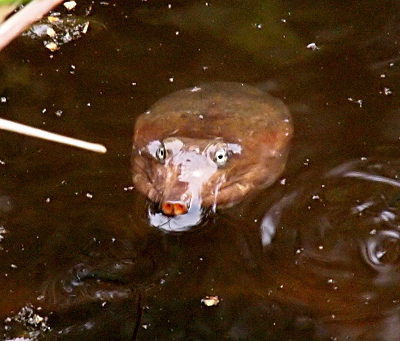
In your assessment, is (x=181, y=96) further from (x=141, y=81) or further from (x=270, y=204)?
(x=270, y=204)

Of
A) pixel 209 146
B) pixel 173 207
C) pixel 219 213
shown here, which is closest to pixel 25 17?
pixel 173 207

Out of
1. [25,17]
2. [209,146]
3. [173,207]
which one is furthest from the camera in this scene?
[209,146]

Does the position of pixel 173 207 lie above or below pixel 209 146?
below

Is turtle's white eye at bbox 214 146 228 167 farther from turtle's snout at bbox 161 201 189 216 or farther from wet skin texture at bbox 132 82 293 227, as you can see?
turtle's snout at bbox 161 201 189 216

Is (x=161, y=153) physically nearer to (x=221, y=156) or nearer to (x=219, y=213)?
(x=221, y=156)

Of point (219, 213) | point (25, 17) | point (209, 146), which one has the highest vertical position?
point (25, 17)

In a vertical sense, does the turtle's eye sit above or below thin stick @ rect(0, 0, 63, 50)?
below

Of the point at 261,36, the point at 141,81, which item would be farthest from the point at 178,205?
the point at 261,36

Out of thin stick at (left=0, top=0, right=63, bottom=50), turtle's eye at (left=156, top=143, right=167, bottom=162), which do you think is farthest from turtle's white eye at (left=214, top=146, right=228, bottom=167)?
thin stick at (left=0, top=0, right=63, bottom=50)
